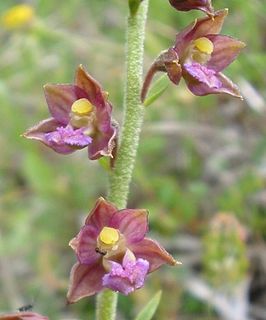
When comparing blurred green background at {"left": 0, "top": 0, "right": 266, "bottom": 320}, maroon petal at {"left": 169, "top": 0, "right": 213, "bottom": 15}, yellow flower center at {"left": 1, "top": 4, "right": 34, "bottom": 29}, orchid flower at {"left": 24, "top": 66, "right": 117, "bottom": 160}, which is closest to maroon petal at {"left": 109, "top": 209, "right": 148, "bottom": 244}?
orchid flower at {"left": 24, "top": 66, "right": 117, "bottom": 160}

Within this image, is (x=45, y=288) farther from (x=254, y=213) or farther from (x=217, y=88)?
(x=217, y=88)

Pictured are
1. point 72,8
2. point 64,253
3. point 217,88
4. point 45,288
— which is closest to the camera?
point 217,88

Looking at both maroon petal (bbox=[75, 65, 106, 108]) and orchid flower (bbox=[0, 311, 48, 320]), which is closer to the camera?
orchid flower (bbox=[0, 311, 48, 320])

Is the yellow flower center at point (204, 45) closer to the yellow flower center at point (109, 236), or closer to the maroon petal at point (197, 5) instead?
the maroon petal at point (197, 5)

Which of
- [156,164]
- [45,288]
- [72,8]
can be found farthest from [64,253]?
[72,8]

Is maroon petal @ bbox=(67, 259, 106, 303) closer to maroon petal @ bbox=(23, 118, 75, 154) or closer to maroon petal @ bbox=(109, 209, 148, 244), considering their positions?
maroon petal @ bbox=(109, 209, 148, 244)
